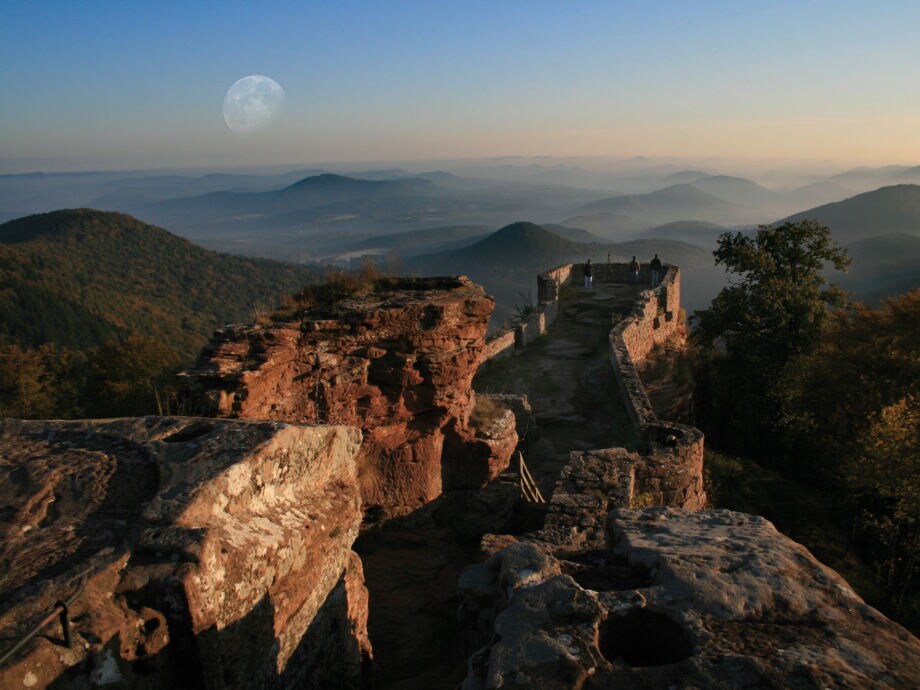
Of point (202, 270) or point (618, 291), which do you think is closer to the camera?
point (618, 291)

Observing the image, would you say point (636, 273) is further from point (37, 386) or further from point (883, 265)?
point (883, 265)

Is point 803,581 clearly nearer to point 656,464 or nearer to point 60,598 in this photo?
point 60,598

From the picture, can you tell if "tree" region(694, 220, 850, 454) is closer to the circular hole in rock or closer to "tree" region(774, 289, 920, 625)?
"tree" region(774, 289, 920, 625)

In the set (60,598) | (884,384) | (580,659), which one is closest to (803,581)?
(580,659)

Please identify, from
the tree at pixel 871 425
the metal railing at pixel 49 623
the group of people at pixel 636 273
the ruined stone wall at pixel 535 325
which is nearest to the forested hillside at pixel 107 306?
the metal railing at pixel 49 623

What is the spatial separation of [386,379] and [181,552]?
577 cm

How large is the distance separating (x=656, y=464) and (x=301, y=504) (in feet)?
23.3

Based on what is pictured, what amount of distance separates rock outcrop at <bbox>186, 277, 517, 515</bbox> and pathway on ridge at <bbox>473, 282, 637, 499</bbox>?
2344 millimetres

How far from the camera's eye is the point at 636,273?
30.6 m

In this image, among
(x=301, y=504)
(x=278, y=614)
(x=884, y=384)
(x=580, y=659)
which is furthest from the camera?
(x=884, y=384)

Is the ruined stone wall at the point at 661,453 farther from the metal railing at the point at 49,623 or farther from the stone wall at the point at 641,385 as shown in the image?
the metal railing at the point at 49,623

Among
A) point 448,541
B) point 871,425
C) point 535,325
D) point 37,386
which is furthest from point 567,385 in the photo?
point 37,386

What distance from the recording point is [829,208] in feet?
633

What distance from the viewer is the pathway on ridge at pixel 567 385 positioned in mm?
13702
